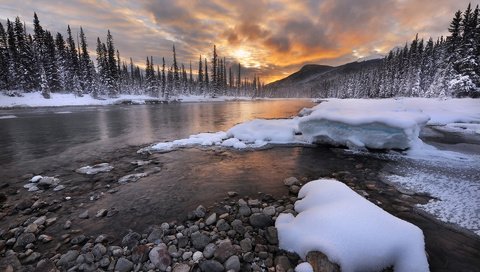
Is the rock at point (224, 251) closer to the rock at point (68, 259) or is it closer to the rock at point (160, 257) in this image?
the rock at point (160, 257)

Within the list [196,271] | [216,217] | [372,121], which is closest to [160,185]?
[216,217]

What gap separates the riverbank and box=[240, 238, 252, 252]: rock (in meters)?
0.08

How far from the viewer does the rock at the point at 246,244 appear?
13.3 ft

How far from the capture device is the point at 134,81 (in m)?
89.6

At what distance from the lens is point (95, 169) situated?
28.5ft

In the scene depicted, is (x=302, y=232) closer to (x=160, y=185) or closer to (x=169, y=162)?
(x=160, y=185)

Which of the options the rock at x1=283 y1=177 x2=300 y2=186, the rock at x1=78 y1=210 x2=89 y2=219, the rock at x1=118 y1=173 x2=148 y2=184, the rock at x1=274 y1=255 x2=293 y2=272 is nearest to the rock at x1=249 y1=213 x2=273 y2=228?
the rock at x1=274 y1=255 x2=293 y2=272

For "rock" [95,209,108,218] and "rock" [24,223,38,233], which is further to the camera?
"rock" [95,209,108,218]

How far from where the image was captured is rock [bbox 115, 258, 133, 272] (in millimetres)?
3607

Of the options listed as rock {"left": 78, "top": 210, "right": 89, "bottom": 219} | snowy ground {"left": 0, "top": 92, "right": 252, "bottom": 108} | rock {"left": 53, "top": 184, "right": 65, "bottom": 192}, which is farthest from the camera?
snowy ground {"left": 0, "top": 92, "right": 252, "bottom": 108}

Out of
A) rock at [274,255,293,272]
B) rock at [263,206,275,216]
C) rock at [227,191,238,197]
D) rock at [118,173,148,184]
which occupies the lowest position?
rock at [227,191,238,197]

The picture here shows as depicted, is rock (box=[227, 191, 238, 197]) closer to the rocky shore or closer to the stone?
the rocky shore


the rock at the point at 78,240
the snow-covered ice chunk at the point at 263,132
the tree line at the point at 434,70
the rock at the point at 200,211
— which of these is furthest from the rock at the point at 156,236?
the tree line at the point at 434,70

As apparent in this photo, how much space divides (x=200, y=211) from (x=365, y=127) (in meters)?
9.46
